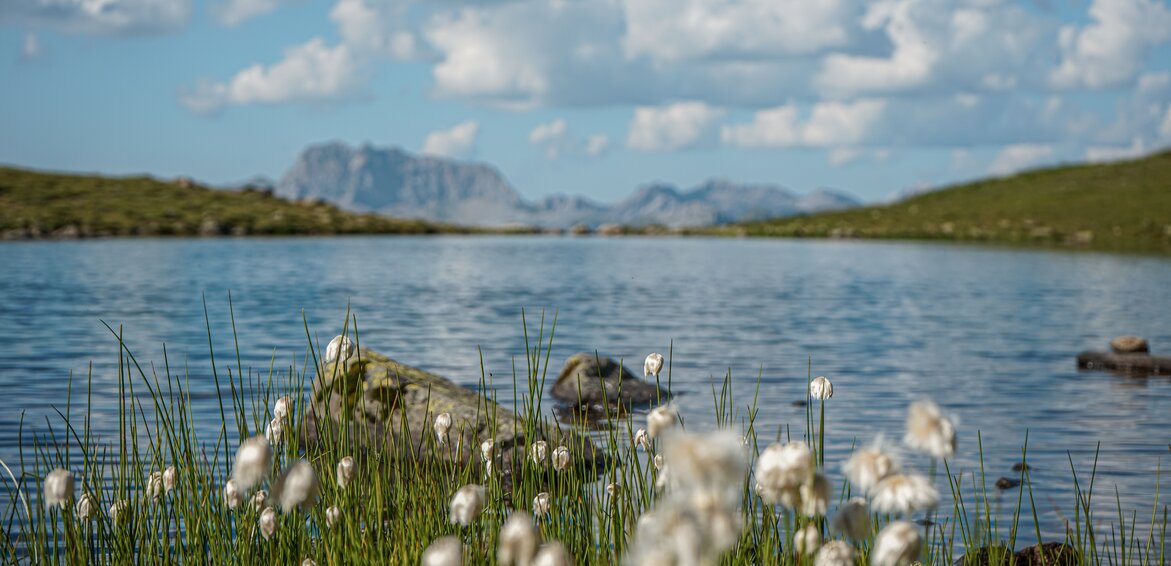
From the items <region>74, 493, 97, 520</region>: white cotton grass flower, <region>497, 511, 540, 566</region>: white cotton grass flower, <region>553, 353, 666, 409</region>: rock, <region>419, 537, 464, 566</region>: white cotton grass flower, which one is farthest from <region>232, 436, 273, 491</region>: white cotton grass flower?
<region>553, 353, 666, 409</region>: rock

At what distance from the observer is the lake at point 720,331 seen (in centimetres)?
1372

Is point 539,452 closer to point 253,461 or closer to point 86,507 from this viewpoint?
point 86,507

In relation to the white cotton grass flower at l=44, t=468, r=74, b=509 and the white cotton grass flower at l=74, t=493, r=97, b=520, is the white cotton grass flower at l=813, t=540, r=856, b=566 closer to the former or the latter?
the white cotton grass flower at l=44, t=468, r=74, b=509

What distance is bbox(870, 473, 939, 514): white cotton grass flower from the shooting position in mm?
2666

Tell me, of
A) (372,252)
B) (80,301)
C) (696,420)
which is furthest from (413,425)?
(372,252)

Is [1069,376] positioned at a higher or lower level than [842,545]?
lower

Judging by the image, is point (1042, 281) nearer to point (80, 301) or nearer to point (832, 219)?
point (80, 301)

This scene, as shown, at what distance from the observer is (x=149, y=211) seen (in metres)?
88.2

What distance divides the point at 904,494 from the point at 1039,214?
326 ft

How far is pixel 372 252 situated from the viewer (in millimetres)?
62031

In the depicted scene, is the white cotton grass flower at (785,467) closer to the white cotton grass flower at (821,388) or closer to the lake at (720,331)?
the white cotton grass flower at (821,388)

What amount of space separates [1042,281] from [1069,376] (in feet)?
80.3

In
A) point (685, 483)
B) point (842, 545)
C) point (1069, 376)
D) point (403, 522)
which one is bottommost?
point (1069, 376)

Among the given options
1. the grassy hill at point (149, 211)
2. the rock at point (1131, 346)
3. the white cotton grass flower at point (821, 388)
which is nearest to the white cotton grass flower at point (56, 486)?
the white cotton grass flower at point (821, 388)
